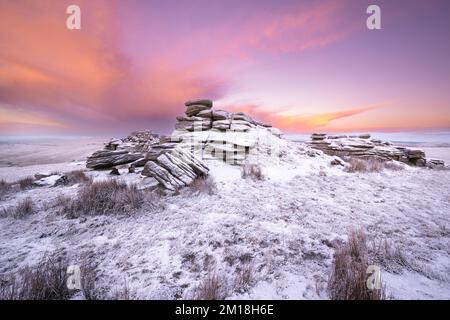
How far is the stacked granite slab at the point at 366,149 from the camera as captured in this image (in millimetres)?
17250

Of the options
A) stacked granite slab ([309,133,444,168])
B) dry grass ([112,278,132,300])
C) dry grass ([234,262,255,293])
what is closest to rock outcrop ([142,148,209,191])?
dry grass ([112,278,132,300])

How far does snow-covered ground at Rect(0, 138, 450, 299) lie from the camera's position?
277 cm

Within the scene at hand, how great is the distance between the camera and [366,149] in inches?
720

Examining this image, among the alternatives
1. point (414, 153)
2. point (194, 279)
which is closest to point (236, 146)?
point (194, 279)

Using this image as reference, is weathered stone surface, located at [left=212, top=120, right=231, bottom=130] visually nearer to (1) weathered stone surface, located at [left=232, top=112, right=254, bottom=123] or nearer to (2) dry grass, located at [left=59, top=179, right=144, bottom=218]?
(1) weathered stone surface, located at [left=232, top=112, right=254, bottom=123]

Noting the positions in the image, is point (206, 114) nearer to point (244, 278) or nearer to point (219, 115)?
point (219, 115)

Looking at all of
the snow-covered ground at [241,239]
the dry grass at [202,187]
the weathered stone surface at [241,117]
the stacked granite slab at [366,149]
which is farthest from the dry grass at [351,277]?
the stacked granite slab at [366,149]

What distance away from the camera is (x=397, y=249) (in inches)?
137

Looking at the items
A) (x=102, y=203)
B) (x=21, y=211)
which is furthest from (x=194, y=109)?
(x=21, y=211)

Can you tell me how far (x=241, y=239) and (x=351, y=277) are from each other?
197 cm

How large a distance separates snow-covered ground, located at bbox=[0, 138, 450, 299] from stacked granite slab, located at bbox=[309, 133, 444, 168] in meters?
12.1

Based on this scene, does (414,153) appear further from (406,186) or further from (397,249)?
(397,249)

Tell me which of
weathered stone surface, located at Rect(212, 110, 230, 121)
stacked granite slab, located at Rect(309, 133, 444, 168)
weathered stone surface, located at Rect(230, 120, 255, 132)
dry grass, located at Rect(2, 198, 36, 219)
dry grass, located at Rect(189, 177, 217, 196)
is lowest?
dry grass, located at Rect(2, 198, 36, 219)
